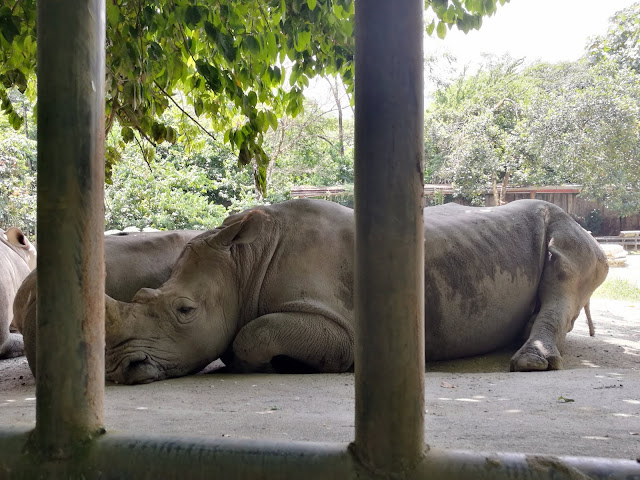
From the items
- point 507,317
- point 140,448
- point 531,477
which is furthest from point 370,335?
point 507,317

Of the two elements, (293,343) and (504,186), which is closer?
(293,343)

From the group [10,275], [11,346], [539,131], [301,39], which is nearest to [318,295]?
[301,39]

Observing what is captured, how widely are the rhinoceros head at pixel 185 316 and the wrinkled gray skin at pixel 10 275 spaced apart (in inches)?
83.8

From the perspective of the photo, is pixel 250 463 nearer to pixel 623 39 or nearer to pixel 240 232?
pixel 240 232

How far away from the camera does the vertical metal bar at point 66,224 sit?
1587 mm

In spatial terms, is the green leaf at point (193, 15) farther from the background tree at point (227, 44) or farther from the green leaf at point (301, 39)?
the green leaf at point (301, 39)

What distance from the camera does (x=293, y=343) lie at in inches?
194

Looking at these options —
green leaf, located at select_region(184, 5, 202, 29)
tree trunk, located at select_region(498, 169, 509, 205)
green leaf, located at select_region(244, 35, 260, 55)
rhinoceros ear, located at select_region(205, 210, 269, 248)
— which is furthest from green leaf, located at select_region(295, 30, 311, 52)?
tree trunk, located at select_region(498, 169, 509, 205)

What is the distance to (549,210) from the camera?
6816 millimetres

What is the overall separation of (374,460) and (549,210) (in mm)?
5760

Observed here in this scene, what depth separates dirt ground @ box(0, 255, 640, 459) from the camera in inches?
100

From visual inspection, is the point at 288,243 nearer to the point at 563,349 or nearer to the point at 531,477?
the point at 563,349

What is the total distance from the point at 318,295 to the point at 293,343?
46 cm

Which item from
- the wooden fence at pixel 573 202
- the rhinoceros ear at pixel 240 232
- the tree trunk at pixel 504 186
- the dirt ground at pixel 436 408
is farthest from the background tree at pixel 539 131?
the dirt ground at pixel 436 408
